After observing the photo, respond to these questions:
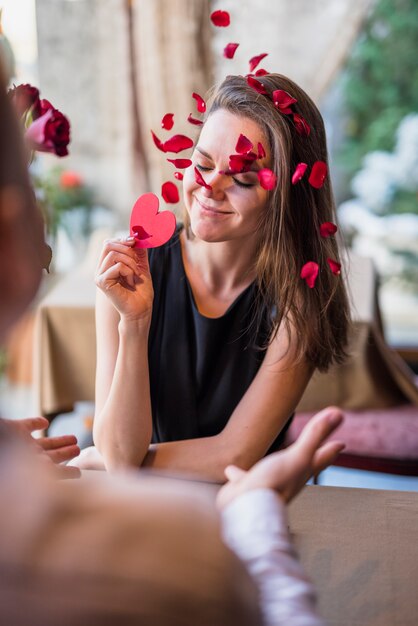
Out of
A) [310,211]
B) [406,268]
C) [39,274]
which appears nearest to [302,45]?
[406,268]

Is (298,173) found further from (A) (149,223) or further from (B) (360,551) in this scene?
(B) (360,551)

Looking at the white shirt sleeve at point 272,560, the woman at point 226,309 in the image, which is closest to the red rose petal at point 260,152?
the woman at point 226,309

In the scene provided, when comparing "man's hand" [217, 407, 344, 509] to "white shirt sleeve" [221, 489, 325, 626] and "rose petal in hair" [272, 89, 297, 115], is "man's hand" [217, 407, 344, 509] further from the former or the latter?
"rose petal in hair" [272, 89, 297, 115]

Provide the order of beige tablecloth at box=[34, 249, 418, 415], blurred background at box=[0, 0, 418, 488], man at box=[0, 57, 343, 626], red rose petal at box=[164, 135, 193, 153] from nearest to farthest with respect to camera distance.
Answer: man at box=[0, 57, 343, 626], red rose petal at box=[164, 135, 193, 153], beige tablecloth at box=[34, 249, 418, 415], blurred background at box=[0, 0, 418, 488]

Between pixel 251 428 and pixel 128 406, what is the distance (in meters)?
0.23

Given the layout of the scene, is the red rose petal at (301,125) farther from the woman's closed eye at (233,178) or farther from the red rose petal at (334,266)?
the red rose petal at (334,266)

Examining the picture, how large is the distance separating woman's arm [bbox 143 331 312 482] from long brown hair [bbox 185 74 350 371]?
0.04m

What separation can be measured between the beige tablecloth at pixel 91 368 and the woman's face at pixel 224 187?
3.18ft

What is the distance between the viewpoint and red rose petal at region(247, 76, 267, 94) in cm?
130

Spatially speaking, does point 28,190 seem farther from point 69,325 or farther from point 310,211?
point 69,325

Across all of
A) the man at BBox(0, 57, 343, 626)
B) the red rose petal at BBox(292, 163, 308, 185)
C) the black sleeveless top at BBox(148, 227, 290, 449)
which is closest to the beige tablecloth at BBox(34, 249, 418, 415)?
the black sleeveless top at BBox(148, 227, 290, 449)

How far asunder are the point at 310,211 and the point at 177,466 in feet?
1.72

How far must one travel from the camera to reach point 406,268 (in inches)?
159

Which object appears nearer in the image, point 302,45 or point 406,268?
point 302,45
